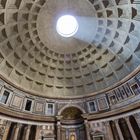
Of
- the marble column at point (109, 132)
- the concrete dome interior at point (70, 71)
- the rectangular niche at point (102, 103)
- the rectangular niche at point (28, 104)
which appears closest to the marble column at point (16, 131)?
the concrete dome interior at point (70, 71)

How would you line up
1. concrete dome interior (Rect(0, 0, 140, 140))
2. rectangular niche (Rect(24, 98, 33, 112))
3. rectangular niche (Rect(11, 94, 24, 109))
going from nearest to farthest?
concrete dome interior (Rect(0, 0, 140, 140)) → rectangular niche (Rect(11, 94, 24, 109)) → rectangular niche (Rect(24, 98, 33, 112))

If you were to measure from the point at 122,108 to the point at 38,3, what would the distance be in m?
16.1

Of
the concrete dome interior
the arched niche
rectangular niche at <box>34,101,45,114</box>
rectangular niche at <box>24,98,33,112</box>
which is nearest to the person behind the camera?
the concrete dome interior

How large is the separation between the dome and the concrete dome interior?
0.34ft

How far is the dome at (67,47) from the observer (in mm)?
18820

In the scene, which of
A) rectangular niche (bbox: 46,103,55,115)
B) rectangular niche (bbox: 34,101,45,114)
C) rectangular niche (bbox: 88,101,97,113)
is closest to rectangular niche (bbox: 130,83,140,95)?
rectangular niche (bbox: 88,101,97,113)

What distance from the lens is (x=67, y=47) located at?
23578mm

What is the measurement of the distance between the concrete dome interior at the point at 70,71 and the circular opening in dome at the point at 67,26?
675 millimetres

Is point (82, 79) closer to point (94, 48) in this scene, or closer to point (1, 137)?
point (94, 48)

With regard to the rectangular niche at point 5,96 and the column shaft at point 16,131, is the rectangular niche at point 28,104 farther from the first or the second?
the column shaft at point 16,131

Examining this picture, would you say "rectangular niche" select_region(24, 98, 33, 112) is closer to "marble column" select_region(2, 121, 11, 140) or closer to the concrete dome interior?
the concrete dome interior

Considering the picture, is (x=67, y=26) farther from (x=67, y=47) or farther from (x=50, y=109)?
(x=50, y=109)

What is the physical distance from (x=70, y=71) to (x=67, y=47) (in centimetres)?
372

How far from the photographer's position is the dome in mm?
18820
